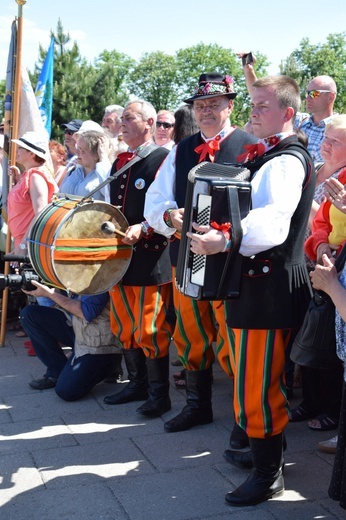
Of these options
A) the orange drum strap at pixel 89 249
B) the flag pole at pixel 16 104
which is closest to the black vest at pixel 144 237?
the orange drum strap at pixel 89 249

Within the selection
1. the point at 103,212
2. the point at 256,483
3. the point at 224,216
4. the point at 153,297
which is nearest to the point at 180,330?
the point at 153,297

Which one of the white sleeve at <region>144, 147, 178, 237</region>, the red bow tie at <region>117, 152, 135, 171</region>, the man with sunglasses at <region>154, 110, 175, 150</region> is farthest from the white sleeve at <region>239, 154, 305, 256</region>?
the man with sunglasses at <region>154, 110, 175, 150</region>

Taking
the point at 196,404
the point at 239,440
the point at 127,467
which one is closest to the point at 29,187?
the point at 196,404

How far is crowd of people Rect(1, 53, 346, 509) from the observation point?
2867mm

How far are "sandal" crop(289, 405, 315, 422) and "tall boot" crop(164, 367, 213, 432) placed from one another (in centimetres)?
50

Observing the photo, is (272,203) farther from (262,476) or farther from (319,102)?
(319,102)

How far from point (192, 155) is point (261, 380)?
1427 mm

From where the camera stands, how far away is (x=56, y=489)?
3.29m

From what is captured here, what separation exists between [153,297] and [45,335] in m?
1.01

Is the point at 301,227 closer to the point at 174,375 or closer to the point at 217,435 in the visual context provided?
the point at 217,435

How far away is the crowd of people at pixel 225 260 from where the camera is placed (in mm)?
2867

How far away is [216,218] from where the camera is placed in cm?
275

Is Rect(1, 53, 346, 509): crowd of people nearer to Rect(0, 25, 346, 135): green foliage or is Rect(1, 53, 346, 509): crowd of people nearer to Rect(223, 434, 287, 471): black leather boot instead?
Rect(223, 434, 287, 471): black leather boot

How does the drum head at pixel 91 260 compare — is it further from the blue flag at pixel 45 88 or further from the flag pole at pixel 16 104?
the blue flag at pixel 45 88
